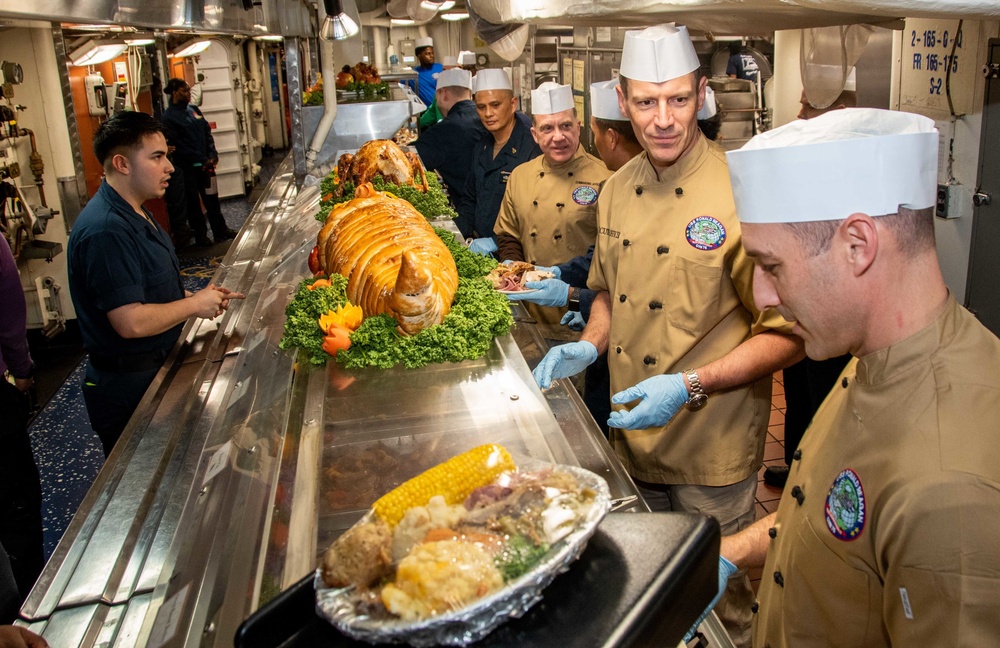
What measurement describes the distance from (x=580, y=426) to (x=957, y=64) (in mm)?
3943

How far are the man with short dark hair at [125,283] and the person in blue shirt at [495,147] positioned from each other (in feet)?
7.59

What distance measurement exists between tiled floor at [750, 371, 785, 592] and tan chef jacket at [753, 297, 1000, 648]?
241 cm

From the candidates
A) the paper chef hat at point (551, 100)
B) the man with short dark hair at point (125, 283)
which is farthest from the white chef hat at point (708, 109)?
the man with short dark hair at point (125, 283)

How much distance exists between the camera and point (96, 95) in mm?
8602

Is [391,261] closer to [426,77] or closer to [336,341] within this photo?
[336,341]

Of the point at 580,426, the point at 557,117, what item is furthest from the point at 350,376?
the point at 557,117

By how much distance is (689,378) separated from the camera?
8.36 ft

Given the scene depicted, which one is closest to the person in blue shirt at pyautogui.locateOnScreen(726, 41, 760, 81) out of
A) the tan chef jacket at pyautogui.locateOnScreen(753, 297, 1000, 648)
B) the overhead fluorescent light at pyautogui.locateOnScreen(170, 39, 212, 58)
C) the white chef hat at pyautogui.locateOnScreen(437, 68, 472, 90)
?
the white chef hat at pyautogui.locateOnScreen(437, 68, 472, 90)

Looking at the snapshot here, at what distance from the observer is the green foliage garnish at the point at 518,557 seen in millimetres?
1060

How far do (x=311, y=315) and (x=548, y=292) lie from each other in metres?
1.11

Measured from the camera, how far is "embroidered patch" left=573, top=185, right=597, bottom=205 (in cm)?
447

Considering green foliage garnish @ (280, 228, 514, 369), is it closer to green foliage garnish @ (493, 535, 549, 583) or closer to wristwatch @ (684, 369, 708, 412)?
wristwatch @ (684, 369, 708, 412)

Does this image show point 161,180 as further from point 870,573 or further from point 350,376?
point 870,573

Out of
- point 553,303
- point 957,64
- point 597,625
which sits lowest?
point 553,303
